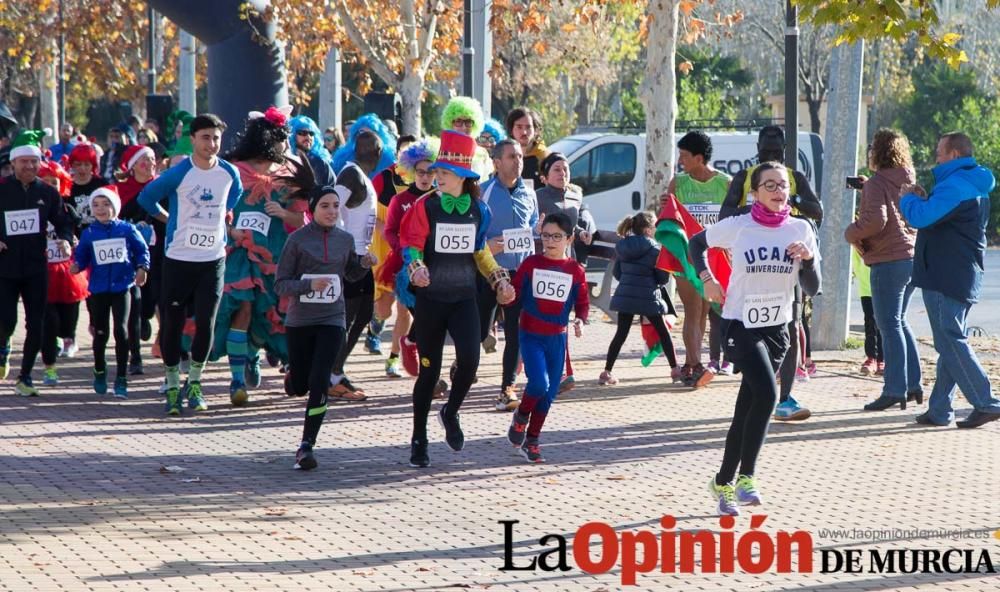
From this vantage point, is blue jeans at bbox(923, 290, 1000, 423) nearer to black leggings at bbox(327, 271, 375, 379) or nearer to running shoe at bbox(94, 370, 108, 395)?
black leggings at bbox(327, 271, 375, 379)

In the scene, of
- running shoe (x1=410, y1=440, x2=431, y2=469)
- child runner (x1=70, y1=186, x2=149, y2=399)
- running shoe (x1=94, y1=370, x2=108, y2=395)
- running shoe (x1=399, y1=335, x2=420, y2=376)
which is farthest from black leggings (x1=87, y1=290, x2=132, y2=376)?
running shoe (x1=410, y1=440, x2=431, y2=469)

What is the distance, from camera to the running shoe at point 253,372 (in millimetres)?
12711

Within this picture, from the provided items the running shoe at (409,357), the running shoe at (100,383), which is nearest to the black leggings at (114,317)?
the running shoe at (100,383)

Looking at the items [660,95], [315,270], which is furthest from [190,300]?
[660,95]

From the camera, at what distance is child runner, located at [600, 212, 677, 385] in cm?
1313

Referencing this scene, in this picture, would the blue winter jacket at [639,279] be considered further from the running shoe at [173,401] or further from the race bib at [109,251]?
the race bib at [109,251]

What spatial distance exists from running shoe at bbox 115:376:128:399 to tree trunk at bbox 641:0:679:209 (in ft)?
23.7

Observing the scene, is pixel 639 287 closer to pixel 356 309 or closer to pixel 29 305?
pixel 356 309

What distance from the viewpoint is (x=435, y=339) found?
9.69 m

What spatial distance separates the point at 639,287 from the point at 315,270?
3.79 meters

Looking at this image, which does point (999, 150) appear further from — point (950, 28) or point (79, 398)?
point (79, 398)

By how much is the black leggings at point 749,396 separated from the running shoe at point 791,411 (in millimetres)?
2874

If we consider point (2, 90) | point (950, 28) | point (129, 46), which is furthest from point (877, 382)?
point (2, 90)

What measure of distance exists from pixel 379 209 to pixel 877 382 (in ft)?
14.2
